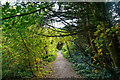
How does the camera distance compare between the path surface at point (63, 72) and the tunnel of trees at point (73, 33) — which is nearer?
the tunnel of trees at point (73, 33)

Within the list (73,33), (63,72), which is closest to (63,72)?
(63,72)

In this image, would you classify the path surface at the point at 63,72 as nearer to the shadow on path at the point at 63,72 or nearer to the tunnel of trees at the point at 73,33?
the shadow on path at the point at 63,72

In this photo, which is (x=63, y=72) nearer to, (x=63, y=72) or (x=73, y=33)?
(x=63, y=72)

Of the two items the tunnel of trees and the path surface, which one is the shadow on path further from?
the tunnel of trees

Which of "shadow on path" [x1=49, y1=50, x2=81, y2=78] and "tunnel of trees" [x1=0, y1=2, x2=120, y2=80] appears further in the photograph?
"shadow on path" [x1=49, y1=50, x2=81, y2=78]

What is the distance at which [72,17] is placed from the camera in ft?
12.3

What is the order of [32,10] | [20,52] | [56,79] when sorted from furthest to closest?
[56,79] < [20,52] < [32,10]

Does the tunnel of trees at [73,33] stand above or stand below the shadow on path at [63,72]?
above

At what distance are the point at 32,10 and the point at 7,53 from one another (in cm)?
339

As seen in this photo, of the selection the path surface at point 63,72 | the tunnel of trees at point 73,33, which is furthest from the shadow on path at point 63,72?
the tunnel of trees at point 73,33

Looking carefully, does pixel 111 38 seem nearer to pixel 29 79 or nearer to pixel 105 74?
pixel 105 74

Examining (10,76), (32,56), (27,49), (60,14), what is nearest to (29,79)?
(10,76)

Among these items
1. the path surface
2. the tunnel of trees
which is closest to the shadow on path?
the path surface

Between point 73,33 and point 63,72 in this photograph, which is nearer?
point 73,33
